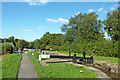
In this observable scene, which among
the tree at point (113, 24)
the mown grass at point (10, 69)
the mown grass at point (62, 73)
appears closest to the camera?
the mown grass at point (10, 69)

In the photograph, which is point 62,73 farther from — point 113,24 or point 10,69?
point 113,24

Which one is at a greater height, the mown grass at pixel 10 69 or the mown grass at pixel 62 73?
the mown grass at pixel 10 69

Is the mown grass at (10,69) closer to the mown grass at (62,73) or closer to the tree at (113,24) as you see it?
the mown grass at (62,73)

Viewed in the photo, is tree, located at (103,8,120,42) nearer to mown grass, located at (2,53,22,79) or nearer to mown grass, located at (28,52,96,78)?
mown grass, located at (28,52,96,78)

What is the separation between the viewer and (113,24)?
22.8 meters

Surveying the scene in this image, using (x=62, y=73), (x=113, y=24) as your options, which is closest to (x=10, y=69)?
(x=62, y=73)

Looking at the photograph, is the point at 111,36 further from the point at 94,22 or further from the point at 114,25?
the point at 94,22

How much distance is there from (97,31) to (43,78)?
32.8m

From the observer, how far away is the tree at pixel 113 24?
2273 centimetres

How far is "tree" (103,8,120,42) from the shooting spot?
2273 centimetres

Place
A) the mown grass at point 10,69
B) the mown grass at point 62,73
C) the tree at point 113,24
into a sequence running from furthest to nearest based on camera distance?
the tree at point 113,24
the mown grass at point 62,73
the mown grass at point 10,69

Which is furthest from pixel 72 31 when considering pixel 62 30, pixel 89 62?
pixel 89 62

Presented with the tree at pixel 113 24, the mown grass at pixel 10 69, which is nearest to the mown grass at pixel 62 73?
the mown grass at pixel 10 69

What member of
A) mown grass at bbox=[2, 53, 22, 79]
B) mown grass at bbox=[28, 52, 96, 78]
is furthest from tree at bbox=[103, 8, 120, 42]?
mown grass at bbox=[2, 53, 22, 79]
